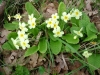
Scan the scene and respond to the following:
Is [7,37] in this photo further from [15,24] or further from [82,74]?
[82,74]

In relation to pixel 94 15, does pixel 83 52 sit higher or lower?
lower

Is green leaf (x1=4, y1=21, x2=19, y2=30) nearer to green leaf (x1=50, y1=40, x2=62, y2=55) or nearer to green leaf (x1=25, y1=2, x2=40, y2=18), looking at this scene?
green leaf (x1=25, y1=2, x2=40, y2=18)

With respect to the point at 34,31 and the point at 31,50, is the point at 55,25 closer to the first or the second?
the point at 34,31

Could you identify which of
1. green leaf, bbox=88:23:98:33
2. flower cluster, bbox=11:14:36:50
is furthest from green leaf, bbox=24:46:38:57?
green leaf, bbox=88:23:98:33

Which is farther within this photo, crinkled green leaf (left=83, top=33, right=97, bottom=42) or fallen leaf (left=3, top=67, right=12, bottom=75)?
fallen leaf (left=3, top=67, right=12, bottom=75)

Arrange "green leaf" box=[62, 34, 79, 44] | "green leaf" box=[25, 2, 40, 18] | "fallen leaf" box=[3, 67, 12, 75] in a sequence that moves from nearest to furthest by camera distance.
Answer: "green leaf" box=[62, 34, 79, 44] < "fallen leaf" box=[3, 67, 12, 75] < "green leaf" box=[25, 2, 40, 18]

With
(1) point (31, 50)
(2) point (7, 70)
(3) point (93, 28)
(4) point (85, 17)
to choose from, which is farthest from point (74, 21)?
(2) point (7, 70)

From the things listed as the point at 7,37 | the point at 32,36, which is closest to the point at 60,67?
the point at 32,36

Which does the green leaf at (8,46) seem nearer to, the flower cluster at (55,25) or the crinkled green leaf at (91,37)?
the flower cluster at (55,25)
